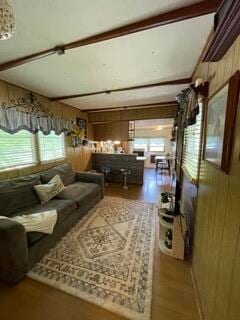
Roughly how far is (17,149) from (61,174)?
3.22 feet

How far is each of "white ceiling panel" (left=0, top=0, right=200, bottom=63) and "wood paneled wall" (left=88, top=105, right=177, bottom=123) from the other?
3.53m

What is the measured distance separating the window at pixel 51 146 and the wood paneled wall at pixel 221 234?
3.23 metres

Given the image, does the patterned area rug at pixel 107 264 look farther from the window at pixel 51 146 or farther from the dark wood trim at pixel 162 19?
the dark wood trim at pixel 162 19

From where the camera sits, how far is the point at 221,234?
1.05 metres

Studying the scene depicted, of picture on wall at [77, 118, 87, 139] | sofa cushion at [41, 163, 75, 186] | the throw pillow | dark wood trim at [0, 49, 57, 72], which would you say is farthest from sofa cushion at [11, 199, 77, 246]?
picture on wall at [77, 118, 87, 139]

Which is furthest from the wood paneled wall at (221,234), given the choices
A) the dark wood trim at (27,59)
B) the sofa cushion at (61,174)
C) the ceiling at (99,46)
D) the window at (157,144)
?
the window at (157,144)

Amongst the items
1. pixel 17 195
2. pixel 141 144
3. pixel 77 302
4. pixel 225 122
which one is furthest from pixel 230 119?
pixel 141 144

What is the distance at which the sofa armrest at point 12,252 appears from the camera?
1.55 metres

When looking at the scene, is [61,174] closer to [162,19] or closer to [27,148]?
[27,148]

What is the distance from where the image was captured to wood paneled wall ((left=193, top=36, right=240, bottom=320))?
86 cm

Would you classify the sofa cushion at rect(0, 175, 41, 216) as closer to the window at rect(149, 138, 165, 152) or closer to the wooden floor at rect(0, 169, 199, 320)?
the wooden floor at rect(0, 169, 199, 320)

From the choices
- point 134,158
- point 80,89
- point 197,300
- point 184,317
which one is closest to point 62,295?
point 184,317

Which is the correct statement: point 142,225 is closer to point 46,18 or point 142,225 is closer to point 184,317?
point 184,317

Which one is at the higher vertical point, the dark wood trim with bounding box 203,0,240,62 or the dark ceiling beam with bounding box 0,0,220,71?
the dark ceiling beam with bounding box 0,0,220,71
